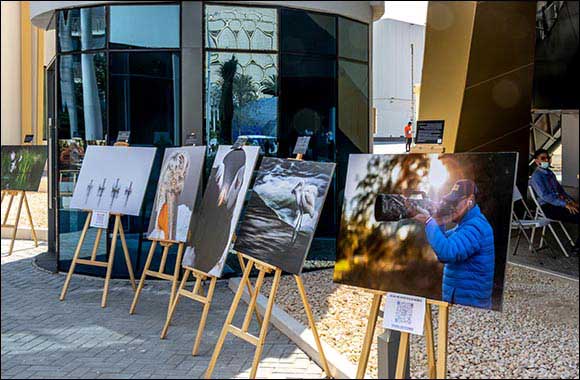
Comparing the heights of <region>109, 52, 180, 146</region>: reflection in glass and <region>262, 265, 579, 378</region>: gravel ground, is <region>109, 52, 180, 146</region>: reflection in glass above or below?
above

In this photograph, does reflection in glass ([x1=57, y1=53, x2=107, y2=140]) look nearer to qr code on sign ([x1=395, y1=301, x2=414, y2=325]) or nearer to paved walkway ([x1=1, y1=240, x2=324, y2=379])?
paved walkway ([x1=1, y1=240, x2=324, y2=379])

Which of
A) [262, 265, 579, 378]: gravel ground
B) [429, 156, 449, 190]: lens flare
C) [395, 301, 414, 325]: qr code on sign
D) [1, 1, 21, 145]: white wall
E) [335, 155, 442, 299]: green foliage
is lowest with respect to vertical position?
[262, 265, 579, 378]: gravel ground

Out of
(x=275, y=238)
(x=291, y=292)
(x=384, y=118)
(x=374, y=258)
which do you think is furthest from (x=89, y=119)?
(x=374, y=258)

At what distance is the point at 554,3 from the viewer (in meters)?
8.80

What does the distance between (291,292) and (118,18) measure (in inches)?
126

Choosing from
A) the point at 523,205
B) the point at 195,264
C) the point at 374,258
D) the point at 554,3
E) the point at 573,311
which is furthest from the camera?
the point at 554,3

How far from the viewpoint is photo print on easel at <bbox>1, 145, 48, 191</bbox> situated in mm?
7350

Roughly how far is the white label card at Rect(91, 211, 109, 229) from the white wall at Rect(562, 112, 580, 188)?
6.11 m

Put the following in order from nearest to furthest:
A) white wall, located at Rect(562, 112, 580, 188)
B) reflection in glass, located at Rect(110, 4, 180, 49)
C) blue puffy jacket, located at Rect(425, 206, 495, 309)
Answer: blue puffy jacket, located at Rect(425, 206, 495, 309) < reflection in glass, located at Rect(110, 4, 180, 49) < white wall, located at Rect(562, 112, 580, 188)

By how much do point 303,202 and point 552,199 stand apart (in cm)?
452

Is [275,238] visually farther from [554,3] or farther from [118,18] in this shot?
[554,3]

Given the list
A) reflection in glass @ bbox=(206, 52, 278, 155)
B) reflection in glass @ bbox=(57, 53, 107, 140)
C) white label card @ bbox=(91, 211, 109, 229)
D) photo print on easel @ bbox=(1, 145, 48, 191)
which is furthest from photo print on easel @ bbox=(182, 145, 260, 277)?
photo print on easel @ bbox=(1, 145, 48, 191)

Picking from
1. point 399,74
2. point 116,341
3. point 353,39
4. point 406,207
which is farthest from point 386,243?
point 353,39

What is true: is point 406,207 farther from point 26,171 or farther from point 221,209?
point 26,171
